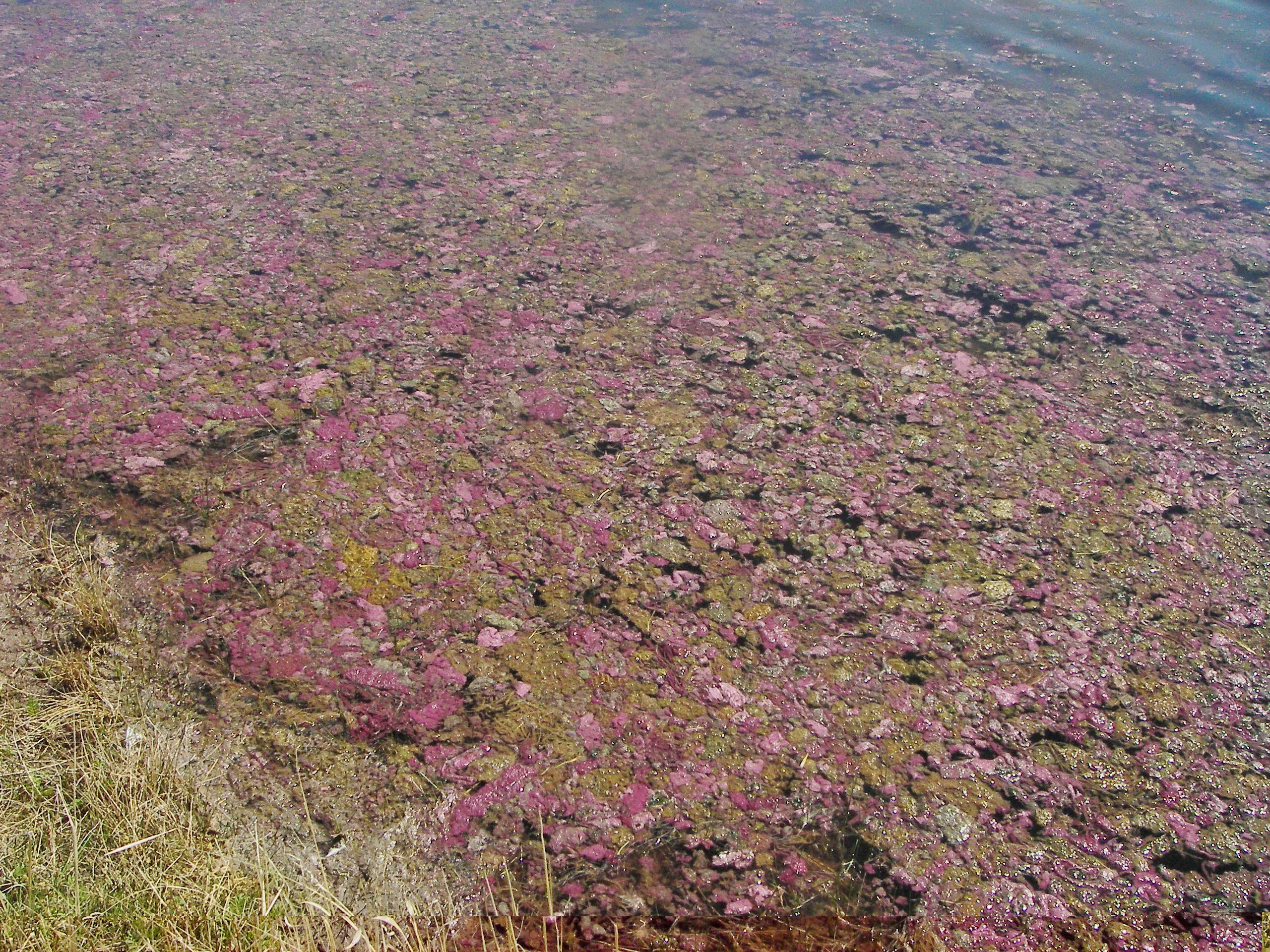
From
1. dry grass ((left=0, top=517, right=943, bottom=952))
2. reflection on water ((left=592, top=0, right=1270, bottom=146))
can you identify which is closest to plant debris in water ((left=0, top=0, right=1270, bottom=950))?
dry grass ((left=0, top=517, right=943, bottom=952))

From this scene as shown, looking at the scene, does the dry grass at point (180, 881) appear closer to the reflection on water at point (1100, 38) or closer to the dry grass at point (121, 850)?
the dry grass at point (121, 850)

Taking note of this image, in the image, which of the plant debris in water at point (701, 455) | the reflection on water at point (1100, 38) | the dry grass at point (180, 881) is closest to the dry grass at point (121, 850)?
the dry grass at point (180, 881)

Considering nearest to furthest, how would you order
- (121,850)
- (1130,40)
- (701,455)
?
(121,850)
(701,455)
(1130,40)

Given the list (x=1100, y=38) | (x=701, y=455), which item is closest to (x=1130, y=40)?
(x=1100, y=38)

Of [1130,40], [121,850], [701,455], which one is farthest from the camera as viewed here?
[1130,40]

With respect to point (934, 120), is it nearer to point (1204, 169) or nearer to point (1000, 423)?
point (1204, 169)

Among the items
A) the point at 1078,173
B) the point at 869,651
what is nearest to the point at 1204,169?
the point at 1078,173

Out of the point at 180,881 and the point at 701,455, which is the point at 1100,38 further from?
the point at 180,881
